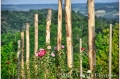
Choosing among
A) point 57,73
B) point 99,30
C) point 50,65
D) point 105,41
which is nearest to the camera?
point 50,65

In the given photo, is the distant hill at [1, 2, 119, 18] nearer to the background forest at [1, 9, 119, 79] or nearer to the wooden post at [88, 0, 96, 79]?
the background forest at [1, 9, 119, 79]

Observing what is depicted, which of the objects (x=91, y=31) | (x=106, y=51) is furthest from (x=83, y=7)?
(x=91, y=31)

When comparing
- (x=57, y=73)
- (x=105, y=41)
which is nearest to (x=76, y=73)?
(x=57, y=73)

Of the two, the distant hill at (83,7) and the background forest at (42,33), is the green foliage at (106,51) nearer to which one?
the background forest at (42,33)

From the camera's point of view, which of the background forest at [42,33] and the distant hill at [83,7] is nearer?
the background forest at [42,33]

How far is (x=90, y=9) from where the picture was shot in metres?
5.53

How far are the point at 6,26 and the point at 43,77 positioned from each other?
6111 mm

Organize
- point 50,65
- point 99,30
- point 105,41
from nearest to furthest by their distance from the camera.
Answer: point 50,65 < point 105,41 < point 99,30

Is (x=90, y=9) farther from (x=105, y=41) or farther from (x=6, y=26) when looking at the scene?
(x=6, y=26)

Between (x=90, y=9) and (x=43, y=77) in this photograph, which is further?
(x=43, y=77)

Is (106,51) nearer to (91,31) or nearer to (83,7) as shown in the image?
(83,7)

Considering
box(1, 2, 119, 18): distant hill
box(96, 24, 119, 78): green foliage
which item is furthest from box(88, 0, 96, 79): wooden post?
box(1, 2, 119, 18): distant hill

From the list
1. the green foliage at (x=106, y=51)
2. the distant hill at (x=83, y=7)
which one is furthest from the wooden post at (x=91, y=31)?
the distant hill at (x=83, y=7)

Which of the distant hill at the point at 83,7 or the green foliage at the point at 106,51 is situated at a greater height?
the distant hill at the point at 83,7
